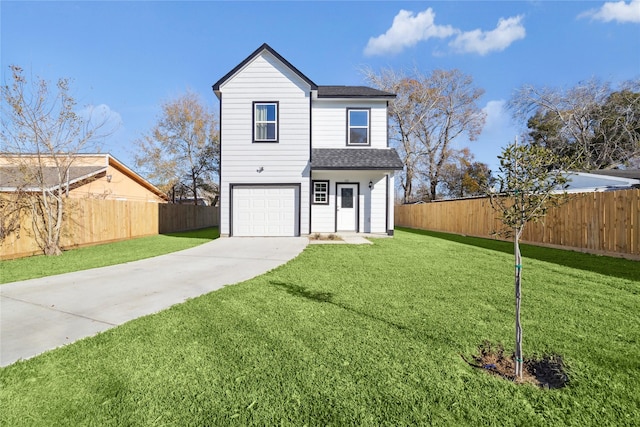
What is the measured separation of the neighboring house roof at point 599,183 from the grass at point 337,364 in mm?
11798

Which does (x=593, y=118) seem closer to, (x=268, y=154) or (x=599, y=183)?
(x=599, y=183)

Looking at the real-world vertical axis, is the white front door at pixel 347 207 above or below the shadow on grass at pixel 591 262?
above

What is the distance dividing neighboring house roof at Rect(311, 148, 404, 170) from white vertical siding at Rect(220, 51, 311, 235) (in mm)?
717

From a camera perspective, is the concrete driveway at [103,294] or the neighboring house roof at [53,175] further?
the neighboring house roof at [53,175]

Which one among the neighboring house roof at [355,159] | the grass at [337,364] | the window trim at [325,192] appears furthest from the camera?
the window trim at [325,192]

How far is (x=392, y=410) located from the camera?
200cm

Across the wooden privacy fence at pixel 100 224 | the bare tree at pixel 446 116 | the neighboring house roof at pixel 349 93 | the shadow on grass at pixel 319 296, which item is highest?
the bare tree at pixel 446 116

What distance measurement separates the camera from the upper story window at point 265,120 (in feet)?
38.5

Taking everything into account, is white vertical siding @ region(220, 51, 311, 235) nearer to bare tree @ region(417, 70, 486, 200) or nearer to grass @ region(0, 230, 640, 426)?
grass @ region(0, 230, 640, 426)

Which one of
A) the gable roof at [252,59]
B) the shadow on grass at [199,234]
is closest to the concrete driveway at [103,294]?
the shadow on grass at [199,234]

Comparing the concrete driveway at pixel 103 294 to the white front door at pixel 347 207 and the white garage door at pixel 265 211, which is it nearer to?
the white garage door at pixel 265 211

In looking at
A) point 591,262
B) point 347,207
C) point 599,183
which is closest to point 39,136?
point 347,207

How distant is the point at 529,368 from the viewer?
99.9 inches

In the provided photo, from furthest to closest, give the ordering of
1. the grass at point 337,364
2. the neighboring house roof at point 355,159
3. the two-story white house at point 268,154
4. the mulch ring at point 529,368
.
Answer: the two-story white house at point 268,154 < the neighboring house roof at point 355,159 < the mulch ring at point 529,368 < the grass at point 337,364
